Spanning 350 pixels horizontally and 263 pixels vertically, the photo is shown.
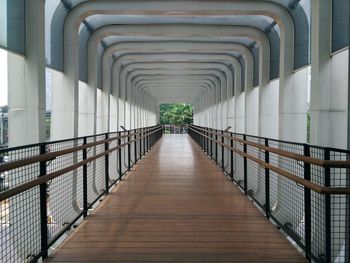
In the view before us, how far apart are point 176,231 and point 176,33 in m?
7.87

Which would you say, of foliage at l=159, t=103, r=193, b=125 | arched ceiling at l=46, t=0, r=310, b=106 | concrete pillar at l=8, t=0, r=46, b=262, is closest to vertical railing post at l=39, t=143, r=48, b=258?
concrete pillar at l=8, t=0, r=46, b=262

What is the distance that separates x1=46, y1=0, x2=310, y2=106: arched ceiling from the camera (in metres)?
8.91

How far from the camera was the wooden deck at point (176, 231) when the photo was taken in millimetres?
3652

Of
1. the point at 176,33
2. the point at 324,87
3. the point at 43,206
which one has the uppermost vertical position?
the point at 176,33

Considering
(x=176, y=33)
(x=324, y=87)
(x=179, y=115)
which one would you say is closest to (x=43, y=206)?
(x=324, y=87)

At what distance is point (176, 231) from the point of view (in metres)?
4.39

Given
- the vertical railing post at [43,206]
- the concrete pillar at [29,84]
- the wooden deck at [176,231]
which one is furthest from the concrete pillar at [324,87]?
the vertical railing post at [43,206]

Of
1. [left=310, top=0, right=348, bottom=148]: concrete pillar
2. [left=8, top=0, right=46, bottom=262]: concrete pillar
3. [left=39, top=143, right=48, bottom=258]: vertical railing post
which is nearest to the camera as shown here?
[left=39, top=143, right=48, bottom=258]: vertical railing post

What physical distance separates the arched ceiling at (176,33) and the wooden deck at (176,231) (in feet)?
12.7

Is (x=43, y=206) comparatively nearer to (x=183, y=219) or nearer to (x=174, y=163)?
(x=183, y=219)

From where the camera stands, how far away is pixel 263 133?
11648 mm

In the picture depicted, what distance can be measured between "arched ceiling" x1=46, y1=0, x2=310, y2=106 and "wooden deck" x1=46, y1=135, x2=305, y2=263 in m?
3.88

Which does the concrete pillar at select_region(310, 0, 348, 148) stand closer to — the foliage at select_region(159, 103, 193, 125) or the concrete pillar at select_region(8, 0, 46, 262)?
the concrete pillar at select_region(8, 0, 46, 262)

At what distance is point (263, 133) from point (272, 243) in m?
7.85
